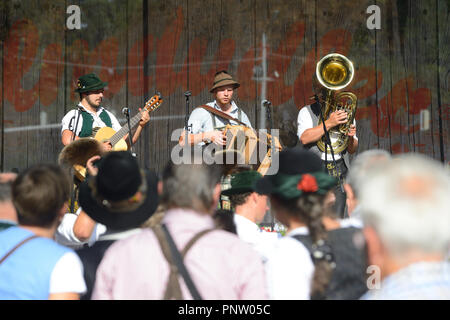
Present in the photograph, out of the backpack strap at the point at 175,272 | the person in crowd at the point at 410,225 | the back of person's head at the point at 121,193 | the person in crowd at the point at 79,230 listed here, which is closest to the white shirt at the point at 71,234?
the person in crowd at the point at 79,230

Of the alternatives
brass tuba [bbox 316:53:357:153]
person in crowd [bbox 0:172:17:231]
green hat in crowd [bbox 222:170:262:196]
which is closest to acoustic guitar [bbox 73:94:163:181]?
brass tuba [bbox 316:53:357:153]

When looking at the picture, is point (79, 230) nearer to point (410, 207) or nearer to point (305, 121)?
point (410, 207)

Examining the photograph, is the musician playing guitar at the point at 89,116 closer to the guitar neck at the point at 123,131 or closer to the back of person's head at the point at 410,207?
the guitar neck at the point at 123,131

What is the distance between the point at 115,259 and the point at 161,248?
0.60 feet

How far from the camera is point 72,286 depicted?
2193 millimetres

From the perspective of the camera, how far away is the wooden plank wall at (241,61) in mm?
5922

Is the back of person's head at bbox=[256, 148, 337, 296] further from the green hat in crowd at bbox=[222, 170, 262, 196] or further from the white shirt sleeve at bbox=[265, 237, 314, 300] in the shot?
the green hat in crowd at bbox=[222, 170, 262, 196]

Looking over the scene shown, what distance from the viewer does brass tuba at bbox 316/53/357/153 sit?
5.28m

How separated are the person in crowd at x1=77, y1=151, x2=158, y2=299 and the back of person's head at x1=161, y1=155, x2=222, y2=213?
169mm

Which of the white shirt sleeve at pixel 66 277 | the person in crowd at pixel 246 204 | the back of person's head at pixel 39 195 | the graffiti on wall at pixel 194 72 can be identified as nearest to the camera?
Answer: the white shirt sleeve at pixel 66 277

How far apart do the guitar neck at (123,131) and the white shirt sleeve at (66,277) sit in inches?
128

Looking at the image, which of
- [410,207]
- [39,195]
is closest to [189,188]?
[39,195]
